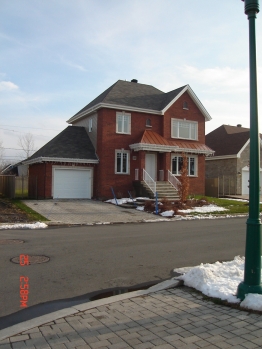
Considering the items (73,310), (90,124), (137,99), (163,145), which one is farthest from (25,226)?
(137,99)

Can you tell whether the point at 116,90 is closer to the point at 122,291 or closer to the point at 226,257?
the point at 226,257

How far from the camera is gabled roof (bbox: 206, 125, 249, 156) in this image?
34.1m

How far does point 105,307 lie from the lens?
5105 millimetres

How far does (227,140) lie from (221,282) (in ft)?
105

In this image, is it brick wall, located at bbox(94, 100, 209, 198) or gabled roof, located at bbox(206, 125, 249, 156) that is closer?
brick wall, located at bbox(94, 100, 209, 198)

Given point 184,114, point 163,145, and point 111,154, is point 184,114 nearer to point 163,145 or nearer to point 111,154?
point 163,145

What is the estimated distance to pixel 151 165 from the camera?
89.5ft

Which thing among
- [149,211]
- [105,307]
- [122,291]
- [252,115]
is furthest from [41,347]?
[149,211]

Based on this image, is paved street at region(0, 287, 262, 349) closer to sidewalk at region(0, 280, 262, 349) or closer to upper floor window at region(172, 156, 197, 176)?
sidewalk at region(0, 280, 262, 349)

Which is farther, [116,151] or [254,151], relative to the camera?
→ [116,151]

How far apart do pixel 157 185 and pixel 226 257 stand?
658 inches

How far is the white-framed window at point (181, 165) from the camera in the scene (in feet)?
93.0

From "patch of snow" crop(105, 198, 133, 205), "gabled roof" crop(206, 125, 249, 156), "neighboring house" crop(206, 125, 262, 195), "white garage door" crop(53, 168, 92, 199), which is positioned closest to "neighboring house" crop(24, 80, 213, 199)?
"white garage door" crop(53, 168, 92, 199)

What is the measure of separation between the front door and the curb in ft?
68.6
